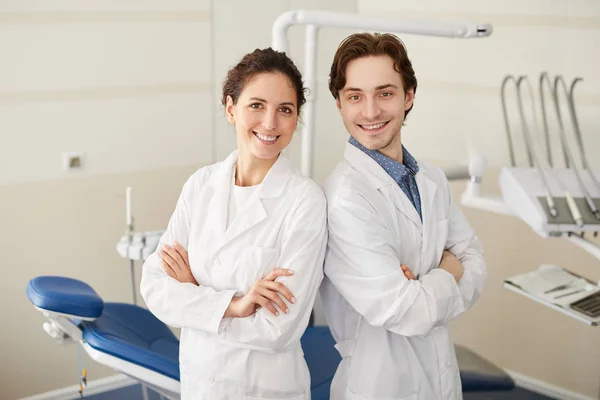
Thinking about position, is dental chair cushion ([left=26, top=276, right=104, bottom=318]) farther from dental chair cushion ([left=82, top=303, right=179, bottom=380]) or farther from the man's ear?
the man's ear

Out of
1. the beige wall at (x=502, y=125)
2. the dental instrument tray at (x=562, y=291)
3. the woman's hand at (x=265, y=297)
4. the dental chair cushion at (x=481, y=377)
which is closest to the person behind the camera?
the woman's hand at (x=265, y=297)

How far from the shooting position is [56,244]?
2762mm

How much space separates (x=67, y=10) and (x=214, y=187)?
126 cm

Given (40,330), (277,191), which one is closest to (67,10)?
(40,330)

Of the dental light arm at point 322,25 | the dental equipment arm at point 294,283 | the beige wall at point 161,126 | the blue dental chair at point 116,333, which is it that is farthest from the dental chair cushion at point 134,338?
the dental light arm at point 322,25

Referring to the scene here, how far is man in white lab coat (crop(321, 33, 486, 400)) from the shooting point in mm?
1565

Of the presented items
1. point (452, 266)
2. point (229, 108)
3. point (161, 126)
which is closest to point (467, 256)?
point (452, 266)

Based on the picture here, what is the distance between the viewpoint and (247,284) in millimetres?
1589

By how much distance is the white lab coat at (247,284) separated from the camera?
5.11 feet

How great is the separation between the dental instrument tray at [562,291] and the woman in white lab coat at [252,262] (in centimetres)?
76

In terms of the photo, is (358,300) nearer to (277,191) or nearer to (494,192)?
(277,191)

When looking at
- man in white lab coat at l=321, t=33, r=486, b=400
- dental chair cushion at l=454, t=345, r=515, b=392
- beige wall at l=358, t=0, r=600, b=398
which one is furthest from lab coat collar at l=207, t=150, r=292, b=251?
beige wall at l=358, t=0, r=600, b=398

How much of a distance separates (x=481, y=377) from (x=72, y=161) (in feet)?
5.10

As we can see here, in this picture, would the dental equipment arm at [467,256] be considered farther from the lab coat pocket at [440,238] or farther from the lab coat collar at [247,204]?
the lab coat collar at [247,204]
